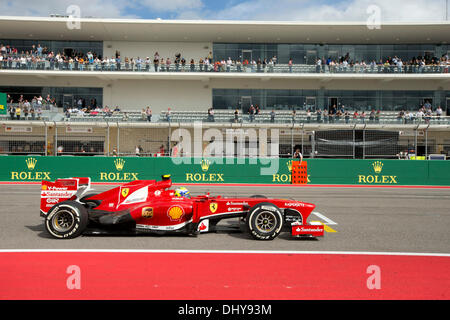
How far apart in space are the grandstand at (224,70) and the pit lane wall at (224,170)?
29.8ft

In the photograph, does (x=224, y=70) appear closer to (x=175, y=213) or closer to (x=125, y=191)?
(x=125, y=191)

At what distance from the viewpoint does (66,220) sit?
6797mm

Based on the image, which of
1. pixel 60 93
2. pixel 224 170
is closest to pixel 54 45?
pixel 60 93

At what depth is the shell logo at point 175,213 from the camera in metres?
6.82

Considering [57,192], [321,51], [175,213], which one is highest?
[321,51]

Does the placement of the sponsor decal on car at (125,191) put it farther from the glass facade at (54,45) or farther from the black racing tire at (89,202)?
the glass facade at (54,45)

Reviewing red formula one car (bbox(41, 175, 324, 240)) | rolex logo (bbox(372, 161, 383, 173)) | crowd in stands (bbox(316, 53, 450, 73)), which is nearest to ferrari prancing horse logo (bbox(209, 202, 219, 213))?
red formula one car (bbox(41, 175, 324, 240))

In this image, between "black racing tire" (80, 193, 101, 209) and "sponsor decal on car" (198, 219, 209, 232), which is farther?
"black racing tire" (80, 193, 101, 209)

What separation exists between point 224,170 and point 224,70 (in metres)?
13.7

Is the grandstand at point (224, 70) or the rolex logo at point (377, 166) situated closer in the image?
the rolex logo at point (377, 166)

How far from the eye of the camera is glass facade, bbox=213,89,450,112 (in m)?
33.5

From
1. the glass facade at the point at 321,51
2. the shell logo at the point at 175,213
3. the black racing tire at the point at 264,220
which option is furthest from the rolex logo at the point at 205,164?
the glass facade at the point at 321,51

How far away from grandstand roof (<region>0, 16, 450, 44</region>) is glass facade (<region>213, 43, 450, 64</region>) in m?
0.44

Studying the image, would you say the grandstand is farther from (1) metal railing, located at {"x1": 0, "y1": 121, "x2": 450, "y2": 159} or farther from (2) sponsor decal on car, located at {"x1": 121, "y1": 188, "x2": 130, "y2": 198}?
(2) sponsor decal on car, located at {"x1": 121, "y1": 188, "x2": 130, "y2": 198}
